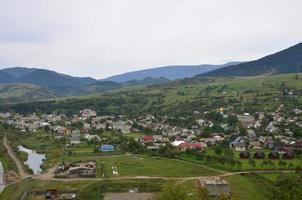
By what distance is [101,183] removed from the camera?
41812 millimetres

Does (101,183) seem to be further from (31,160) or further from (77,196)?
(31,160)

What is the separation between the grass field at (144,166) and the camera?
46.3 metres

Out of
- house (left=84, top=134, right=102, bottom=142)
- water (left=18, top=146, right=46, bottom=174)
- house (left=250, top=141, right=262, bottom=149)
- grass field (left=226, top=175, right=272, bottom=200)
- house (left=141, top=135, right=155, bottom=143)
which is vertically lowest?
house (left=250, top=141, right=262, bottom=149)

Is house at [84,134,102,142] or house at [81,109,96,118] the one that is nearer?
house at [84,134,102,142]

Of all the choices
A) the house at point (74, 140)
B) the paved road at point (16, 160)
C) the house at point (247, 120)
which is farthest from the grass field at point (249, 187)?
the house at point (247, 120)

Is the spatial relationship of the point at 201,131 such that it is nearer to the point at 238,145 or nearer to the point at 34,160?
the point at 238,145

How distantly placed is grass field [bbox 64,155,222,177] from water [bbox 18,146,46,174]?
366 cm

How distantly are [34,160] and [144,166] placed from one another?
16860mm

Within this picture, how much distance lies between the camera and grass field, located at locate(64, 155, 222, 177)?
46.3 meters

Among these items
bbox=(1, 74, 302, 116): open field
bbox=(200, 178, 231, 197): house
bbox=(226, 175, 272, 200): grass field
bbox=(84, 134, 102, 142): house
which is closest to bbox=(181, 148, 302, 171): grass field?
bbox=(226, 175, 272, 200): grass field

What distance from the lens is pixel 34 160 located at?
58500 mm

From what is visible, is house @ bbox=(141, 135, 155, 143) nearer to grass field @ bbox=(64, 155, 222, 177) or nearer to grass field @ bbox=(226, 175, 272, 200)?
grass field @ bbox=(64, 155, 222, 177)

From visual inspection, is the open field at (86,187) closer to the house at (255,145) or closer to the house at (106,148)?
the house at (106,148)

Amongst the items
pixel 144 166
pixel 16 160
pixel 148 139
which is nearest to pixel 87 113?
pixel 148 139
